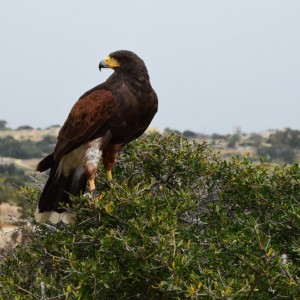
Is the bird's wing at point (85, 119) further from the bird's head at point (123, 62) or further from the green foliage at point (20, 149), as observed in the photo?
the green foliage at point (20, 149)

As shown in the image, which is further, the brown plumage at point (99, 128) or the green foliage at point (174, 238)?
the brown plumage at point (99, 128)

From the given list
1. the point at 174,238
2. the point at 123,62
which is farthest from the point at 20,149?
the point at 174,238

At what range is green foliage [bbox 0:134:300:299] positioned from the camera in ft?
16.7

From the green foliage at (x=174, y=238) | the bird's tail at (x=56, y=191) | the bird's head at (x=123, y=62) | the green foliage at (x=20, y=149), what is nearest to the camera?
the green foliage at (x=174, y=238)

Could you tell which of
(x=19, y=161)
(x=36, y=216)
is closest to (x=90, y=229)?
(x=36, y=216)

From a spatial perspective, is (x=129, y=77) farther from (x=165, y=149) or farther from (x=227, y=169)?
(x=227, y=169)

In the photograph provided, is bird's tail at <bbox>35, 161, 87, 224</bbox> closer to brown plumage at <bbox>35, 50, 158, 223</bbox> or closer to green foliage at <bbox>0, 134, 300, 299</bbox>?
brown plumage at <bbox>35, 50, 158, 223</bbox>

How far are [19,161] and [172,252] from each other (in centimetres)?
7516

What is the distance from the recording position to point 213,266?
5441mm

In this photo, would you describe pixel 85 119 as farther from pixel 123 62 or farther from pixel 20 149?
pixel 20 149

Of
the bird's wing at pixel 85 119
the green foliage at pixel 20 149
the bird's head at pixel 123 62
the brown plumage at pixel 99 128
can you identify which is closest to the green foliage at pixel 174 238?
the brown plumage at pixel 99 128

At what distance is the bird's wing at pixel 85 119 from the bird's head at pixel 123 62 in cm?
42

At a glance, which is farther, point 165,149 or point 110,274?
point 165,149

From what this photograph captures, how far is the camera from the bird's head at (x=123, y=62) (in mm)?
7531
